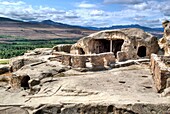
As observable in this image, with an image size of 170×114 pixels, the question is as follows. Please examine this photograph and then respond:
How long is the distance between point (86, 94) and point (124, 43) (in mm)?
14093

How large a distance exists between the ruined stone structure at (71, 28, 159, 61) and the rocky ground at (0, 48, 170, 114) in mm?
5648

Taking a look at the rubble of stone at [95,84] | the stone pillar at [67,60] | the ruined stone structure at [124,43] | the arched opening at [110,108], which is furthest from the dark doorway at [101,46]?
the arched opening at [110,108]

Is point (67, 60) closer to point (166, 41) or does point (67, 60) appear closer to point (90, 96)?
point (90, 96)

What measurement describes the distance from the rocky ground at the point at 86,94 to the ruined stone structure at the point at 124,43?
565 cm

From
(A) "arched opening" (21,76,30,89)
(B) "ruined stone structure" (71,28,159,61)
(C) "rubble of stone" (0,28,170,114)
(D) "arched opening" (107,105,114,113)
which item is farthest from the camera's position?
(B) "ruined stone structure" (71,28,159,61)

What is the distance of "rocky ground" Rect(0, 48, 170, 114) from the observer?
1627 centimetres

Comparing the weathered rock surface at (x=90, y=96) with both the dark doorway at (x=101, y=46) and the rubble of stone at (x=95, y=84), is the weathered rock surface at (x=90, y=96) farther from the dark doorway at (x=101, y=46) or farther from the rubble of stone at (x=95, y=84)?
the dark doorway at (x=101, y=46)

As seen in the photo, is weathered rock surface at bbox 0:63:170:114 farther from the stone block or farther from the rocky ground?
the stone block

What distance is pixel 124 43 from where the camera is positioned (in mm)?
31344

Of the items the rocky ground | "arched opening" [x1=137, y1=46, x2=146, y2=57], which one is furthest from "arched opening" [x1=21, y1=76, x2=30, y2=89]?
"arched opening" [x1=137, y1=46, x2=146, y2=57]

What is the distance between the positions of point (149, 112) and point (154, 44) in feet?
52.7

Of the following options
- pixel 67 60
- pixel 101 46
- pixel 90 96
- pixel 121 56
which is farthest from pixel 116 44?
pixel 90 96

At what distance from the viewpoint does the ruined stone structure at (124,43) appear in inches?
1201

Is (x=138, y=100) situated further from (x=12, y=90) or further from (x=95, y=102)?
(x=12, y=90)
